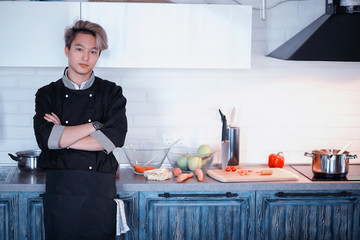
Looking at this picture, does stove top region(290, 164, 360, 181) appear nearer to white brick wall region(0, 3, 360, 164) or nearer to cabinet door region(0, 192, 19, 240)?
white brick wall region(0, 3, 360, 164)

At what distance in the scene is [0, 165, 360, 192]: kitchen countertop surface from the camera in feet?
11.5

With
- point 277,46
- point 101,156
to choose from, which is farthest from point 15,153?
point 277,46

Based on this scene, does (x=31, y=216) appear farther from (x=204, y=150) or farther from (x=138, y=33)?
(x=138, y=33)

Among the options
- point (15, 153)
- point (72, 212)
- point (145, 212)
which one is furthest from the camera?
point (15, 153)

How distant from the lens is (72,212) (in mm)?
3342

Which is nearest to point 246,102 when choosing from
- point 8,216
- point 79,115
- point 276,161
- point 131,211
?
point 276,161

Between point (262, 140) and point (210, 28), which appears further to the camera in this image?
point (262, 140)

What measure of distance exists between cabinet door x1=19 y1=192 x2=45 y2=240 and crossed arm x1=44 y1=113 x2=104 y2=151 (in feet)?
1.54

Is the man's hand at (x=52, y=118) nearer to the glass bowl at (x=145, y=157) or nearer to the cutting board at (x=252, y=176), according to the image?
the glass bowl at (x=145, y=157)

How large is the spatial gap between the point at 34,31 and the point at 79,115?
0.66 metres

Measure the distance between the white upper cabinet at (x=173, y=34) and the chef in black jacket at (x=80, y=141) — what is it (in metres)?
0.18

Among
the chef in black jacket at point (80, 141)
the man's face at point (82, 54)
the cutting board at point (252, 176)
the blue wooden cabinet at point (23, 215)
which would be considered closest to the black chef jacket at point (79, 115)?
the chef in black jacket at point (80, 141)

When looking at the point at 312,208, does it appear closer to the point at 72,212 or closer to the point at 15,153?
the point at 72,212

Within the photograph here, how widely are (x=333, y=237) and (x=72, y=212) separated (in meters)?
1.76
